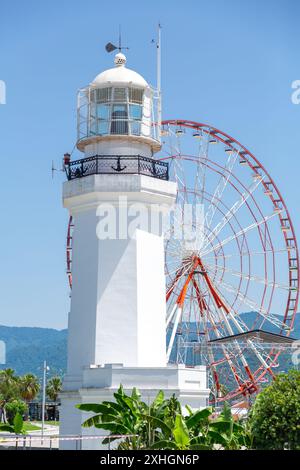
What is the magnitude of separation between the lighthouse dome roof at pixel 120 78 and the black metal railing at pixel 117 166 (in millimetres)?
2670

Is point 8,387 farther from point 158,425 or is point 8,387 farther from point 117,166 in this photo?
point 158,425

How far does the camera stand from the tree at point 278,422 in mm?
25734

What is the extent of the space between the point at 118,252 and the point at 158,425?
8676 millimetres

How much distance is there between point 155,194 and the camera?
34656 millimetres

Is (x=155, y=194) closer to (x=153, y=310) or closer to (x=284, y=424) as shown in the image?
(x=153, y=310)

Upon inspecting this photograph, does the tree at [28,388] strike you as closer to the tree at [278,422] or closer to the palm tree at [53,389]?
the palm tree at [53,389]

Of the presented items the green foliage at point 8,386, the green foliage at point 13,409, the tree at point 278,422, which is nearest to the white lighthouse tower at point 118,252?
the tree at point 278,422

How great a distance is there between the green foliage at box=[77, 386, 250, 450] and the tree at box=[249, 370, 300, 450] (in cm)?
132

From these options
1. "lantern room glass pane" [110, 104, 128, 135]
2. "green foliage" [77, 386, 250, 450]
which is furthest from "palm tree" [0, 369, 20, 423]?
"green foliage" [77, 386, 250, 450]

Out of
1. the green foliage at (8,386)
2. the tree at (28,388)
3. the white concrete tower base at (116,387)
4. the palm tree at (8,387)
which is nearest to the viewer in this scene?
the white concrete tower base at (116,387)

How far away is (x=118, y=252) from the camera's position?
112ft

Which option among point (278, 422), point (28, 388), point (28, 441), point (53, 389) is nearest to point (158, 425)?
point (278, 422)

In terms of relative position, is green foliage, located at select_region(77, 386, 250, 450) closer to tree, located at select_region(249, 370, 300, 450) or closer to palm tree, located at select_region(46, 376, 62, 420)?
tree, located at select_region(249, 370, 300, 450)

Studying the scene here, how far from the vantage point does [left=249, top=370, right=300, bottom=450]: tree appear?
25.7 m
